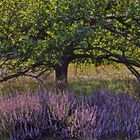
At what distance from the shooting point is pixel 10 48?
5.74m

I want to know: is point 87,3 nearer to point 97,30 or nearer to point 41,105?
point 97,30

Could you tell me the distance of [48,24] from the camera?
18.4ft

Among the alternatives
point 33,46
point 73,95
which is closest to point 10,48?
point 33,46

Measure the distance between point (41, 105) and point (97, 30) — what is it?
6.07ft

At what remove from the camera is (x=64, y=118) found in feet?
13.6

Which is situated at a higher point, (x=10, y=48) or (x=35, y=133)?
(x=10, y=48)

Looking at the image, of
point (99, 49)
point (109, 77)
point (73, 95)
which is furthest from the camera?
point (109, 77)

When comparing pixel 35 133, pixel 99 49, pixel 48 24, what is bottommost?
pixel 35 133

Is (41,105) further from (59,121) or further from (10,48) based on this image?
(10,48)

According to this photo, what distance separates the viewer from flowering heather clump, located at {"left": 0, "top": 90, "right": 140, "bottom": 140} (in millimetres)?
4074

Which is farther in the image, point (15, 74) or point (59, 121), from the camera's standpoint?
point (15, 74)

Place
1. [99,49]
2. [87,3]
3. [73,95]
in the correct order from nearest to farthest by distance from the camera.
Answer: [73,95], [87,3], [99,49]

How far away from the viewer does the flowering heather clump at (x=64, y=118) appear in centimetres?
407

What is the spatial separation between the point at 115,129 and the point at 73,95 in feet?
2.34
